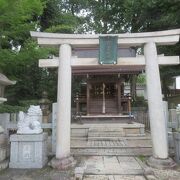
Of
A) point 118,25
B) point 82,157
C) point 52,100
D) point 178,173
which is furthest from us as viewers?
point 118,25

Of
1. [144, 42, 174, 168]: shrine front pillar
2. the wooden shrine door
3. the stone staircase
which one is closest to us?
[144, 42, 174, 168]: shrine front pillar

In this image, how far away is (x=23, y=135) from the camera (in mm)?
6629

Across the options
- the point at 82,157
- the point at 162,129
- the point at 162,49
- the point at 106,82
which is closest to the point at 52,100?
the point at 106,82

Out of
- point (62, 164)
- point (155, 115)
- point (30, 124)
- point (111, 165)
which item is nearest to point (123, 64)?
point (155, 115)

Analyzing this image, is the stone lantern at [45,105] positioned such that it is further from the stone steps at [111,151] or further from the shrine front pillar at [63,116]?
the shrine front pillar at [63,116]

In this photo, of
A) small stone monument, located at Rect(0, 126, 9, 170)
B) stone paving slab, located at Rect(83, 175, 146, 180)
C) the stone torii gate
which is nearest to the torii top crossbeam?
the stone torii gate

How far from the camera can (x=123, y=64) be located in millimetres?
7188

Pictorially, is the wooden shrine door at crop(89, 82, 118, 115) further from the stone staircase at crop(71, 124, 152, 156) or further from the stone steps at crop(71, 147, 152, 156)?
the stone steps at crop(71, 147, 152, 156)

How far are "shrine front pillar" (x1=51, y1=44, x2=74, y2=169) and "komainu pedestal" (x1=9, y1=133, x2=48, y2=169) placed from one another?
1.44ft

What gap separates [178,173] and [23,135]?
423 cm

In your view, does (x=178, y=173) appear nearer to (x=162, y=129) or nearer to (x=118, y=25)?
(x=162, y=129)

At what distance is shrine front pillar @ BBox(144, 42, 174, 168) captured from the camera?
6.52 metres

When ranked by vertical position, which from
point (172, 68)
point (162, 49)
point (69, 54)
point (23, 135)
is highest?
point (162, 49)

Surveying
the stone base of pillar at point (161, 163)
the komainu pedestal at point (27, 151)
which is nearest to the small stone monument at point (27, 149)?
the komainu pedestal at point (27, 151)
